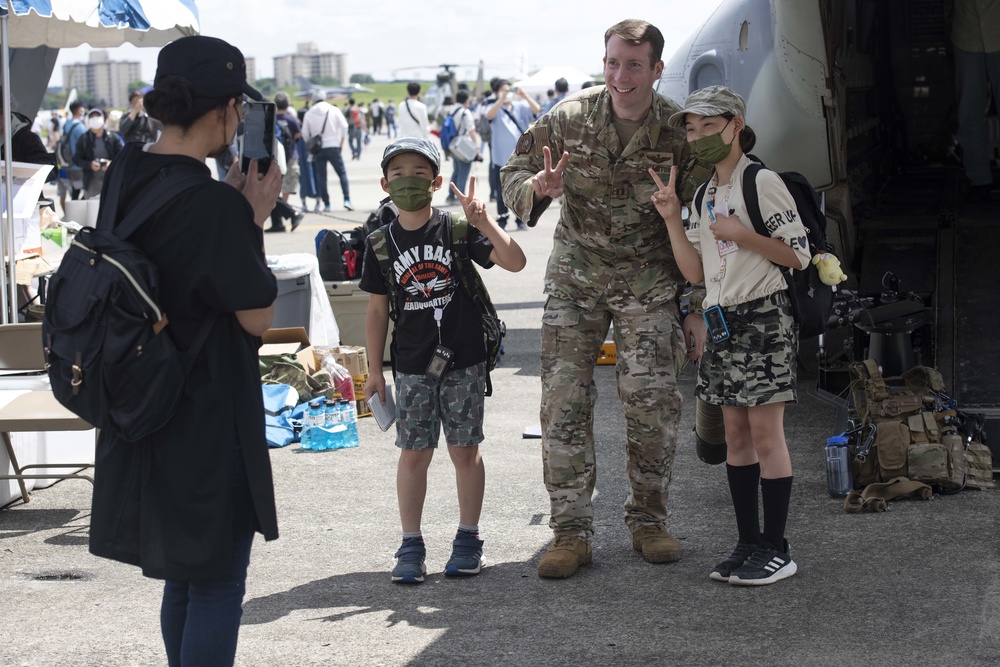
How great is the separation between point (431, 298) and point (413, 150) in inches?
22.3

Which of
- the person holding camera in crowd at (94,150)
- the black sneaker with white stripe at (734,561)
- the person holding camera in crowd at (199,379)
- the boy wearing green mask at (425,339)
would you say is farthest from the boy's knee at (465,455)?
the person holding camera in crowd at (94,150)

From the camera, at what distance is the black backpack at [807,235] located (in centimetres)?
445

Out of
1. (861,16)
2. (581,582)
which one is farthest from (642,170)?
(861,16)

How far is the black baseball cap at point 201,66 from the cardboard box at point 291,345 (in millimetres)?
4545

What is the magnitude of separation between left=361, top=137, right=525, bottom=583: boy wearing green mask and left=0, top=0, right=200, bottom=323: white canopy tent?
11.1 ft

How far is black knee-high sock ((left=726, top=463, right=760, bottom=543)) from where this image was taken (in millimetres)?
4633

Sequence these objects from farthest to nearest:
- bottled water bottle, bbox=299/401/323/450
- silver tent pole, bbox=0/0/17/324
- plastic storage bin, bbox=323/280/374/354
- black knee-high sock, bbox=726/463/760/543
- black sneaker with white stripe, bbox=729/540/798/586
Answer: plastic storage bin, bbox=323/280/374/354 → silver tent pole, bbox=0/0/17/324 → bottled water bottle, bbox=299/401/323/450 → black knee-high sock, bbox=726/463/760/543 → black sneaker with white stripe, bbox=729/540/798/586

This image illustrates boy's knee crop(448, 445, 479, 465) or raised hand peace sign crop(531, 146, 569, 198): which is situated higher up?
raised hand peace sign crop(531, 146, 569, 198)

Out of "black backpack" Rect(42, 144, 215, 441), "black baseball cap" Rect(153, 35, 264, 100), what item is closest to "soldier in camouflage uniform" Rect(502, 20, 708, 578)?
"black baseball cap" Rect(153, 35, 264, 100)

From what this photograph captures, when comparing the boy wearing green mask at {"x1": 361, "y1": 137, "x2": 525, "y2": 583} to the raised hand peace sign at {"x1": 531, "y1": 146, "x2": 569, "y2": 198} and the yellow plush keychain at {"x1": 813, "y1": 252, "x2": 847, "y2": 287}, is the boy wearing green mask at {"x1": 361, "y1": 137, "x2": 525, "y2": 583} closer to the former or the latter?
the raised hand peace sign at {"x1": 531, "y1": 146, "x2": 569, "y2": 198}

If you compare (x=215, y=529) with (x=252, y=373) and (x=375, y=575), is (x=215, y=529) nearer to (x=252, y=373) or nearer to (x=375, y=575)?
(x=252, y=373)

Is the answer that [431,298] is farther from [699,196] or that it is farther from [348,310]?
[348,310]

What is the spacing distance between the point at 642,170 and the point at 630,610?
1.66 m

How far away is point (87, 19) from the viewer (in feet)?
25.5
